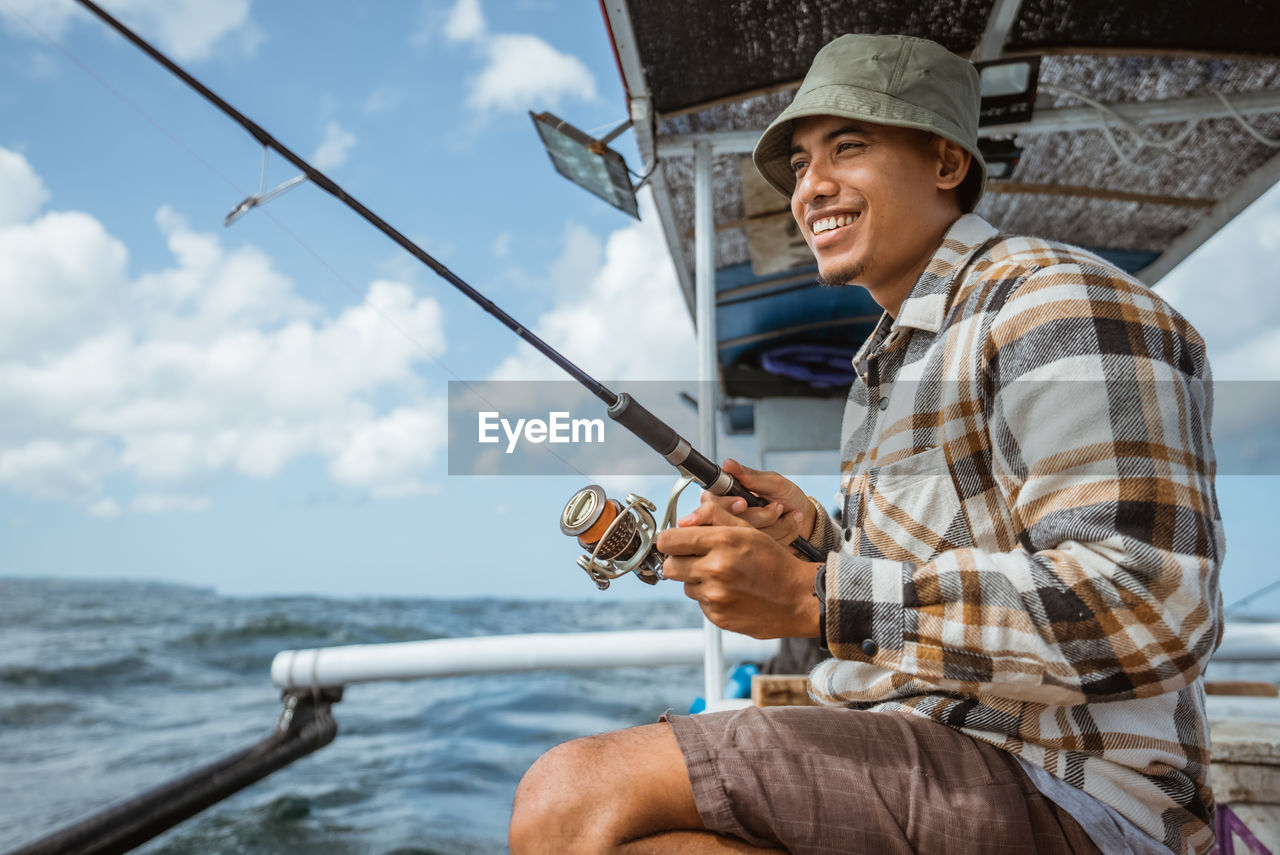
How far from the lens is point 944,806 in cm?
104

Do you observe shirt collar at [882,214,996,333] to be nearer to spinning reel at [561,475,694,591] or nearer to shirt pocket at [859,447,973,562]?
shirt pocket at [859,447,973,562]

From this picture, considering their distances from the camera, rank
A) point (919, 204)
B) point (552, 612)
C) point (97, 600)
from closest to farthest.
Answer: point (919, 204) → point (97, 600) → point (552, 612)

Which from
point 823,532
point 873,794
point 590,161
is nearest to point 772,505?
point 823,532

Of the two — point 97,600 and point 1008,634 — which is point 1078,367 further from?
point 97,600

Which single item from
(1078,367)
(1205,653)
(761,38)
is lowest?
(1205,653)

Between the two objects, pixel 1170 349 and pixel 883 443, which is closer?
pixel 1170 349

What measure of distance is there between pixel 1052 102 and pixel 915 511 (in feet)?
8.02

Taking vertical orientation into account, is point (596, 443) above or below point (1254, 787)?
above

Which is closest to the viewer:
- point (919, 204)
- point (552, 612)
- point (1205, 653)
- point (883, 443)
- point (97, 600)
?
point (1205, 653)

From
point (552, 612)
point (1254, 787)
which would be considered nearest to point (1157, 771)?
point (1254, 787)

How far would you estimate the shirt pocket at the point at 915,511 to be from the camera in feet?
3.90

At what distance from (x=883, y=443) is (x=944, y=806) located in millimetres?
544

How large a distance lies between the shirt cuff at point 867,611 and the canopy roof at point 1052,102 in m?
1.96

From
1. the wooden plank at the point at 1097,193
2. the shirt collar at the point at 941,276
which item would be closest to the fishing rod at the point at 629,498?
the shirt collar at the point at 941,276
